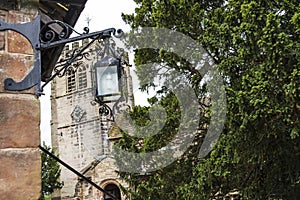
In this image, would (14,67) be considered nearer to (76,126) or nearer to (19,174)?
(19,174)

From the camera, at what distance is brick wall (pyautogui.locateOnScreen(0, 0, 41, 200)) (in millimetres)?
1870

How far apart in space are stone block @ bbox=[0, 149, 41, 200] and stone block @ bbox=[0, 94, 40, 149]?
0.04 metres

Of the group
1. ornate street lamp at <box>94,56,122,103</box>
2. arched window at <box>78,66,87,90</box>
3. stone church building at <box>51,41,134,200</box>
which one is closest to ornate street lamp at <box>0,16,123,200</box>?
ornate street lamp at <box>94,56,122,103</box>

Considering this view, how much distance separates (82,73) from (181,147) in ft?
80.7

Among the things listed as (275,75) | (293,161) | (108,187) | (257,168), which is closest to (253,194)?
(257,168)

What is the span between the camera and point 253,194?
6.98m

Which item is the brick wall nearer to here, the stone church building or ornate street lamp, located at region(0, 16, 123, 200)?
ornate street lamp, located at region(0, 16, 123, 200)

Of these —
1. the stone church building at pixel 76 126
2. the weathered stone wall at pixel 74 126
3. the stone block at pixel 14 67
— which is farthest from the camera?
the weathered stone wall at pixel 74 126

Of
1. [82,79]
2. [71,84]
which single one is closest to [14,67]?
[82,79]

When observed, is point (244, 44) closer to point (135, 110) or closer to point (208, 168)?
point (208, 168)

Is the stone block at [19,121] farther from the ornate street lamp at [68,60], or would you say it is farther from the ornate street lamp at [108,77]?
the ornate street lamp at [108,77]

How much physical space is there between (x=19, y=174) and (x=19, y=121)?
257 mm

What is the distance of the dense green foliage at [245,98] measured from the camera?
571 centimetres

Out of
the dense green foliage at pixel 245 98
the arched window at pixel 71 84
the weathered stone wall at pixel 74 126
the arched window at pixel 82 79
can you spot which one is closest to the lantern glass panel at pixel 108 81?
the dense green foliage at pixel 245 98
